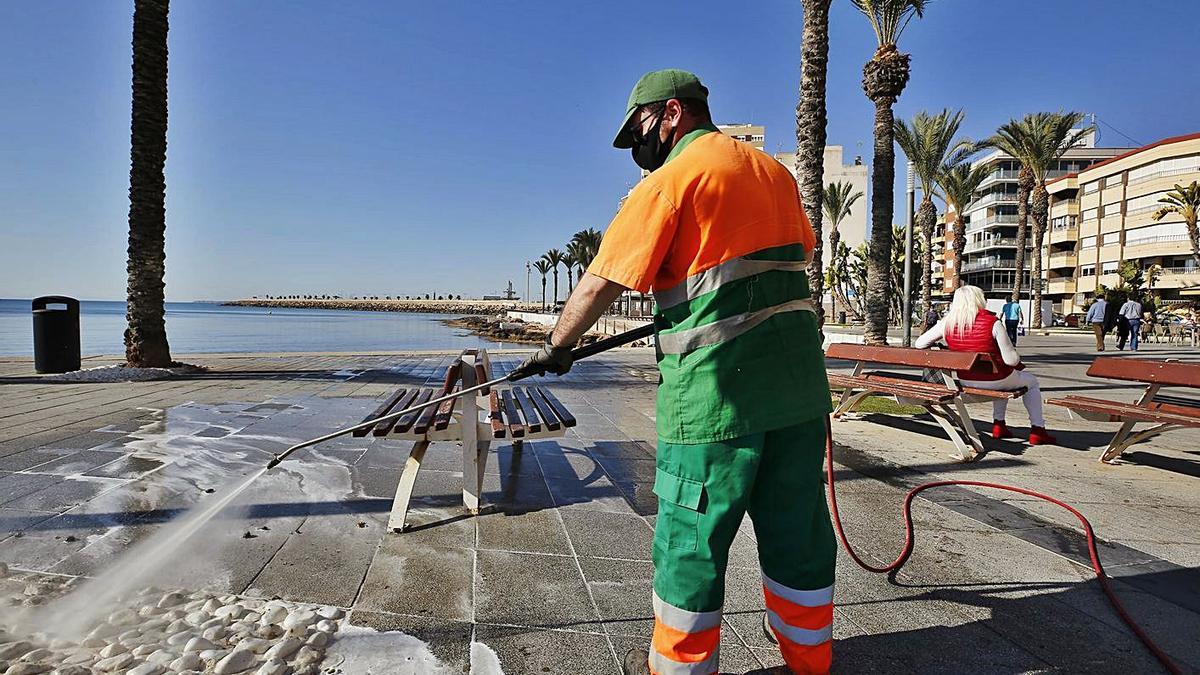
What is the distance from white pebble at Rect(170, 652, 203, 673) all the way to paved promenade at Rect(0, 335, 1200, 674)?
477 millimetres

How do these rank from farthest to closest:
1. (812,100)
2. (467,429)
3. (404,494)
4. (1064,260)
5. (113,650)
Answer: (1064,260) → (812,100) → (467,429) → (404,494) → (113,650)

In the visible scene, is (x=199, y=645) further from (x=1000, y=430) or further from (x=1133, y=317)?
(x=1133, y=317)

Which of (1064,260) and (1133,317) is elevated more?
(1064,260)

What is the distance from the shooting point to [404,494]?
3436mm

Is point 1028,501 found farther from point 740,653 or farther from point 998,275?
point 998,275

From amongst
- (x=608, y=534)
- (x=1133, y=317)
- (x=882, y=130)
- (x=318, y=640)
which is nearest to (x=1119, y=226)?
(x=1133, y=317)

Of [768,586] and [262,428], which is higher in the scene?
[768,586]

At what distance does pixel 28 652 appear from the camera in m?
2.12

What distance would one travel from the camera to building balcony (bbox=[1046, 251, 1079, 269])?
209 ft

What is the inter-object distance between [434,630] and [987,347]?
215 inches

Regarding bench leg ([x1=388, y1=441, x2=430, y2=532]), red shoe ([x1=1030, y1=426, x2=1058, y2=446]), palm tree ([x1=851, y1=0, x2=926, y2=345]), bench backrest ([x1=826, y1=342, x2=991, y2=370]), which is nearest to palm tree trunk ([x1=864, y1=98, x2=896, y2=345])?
palm tree ([x1=851, y1=0, x2=926, y2=345])

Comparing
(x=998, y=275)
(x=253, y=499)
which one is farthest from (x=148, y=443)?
(x=998, y=275)

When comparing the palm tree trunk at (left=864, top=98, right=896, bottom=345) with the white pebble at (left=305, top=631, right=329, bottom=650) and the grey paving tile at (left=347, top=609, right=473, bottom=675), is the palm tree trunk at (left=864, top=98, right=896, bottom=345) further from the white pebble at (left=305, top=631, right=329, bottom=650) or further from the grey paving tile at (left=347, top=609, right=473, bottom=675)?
the white pebble at (left=305, top=631, right=329, bottom=650)

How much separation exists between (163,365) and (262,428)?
20.0ft
